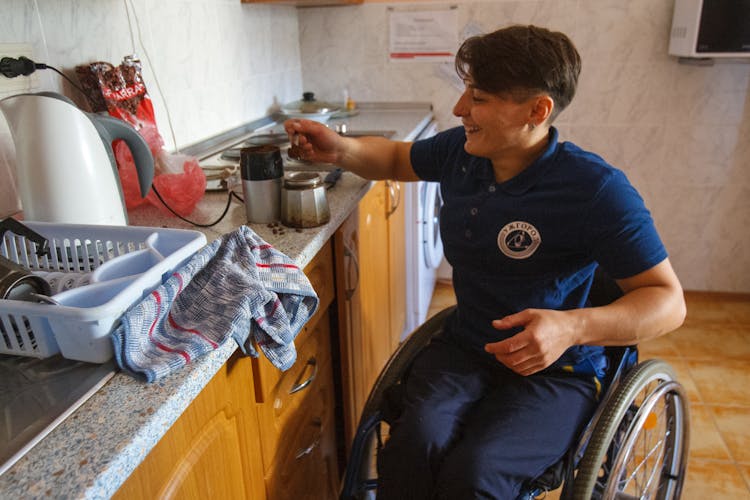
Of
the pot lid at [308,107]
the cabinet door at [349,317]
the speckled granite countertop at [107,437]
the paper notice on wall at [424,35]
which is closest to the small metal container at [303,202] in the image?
the cabinet door at [349,317]

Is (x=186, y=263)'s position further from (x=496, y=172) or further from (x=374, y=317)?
(x=374, y=317)

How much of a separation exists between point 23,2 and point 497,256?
3.55 feet

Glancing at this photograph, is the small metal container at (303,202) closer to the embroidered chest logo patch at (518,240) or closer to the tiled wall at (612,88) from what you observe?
the embroidered chest logo patch at (518,240)

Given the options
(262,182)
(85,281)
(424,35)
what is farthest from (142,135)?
(424,35)

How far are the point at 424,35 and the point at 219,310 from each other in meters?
2.20

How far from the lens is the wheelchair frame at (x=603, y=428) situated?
39.6 inches

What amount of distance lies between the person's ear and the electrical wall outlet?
3.31 feet

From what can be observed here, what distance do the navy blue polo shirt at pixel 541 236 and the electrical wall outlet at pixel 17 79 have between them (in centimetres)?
89

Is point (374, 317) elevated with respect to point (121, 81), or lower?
lower

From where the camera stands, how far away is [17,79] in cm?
120

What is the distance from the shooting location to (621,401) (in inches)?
40.5

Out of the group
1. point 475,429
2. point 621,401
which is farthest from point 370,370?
point 621,401

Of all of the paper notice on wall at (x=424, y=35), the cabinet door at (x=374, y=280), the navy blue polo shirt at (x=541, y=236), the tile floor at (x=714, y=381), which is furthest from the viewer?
the paper notice on wall at (x=424, y=35)

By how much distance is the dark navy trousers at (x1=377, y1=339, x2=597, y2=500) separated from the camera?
0.99 meters
